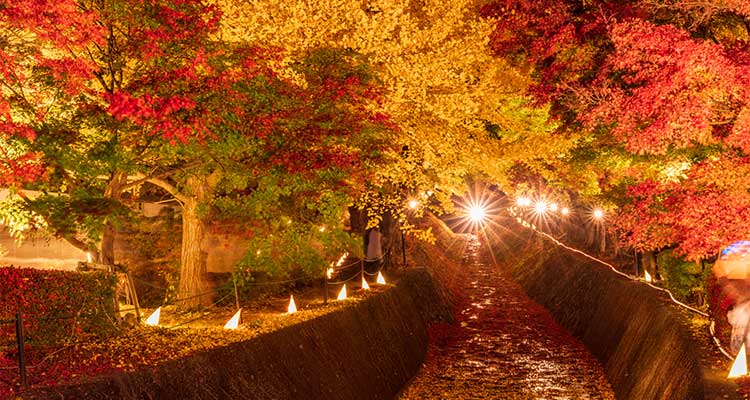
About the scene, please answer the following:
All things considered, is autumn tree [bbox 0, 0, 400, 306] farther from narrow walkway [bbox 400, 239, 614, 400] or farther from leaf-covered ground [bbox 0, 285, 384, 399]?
narrow walkway [bbox 400, 239, 614, 400]

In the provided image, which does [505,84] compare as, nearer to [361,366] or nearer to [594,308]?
[594,308]

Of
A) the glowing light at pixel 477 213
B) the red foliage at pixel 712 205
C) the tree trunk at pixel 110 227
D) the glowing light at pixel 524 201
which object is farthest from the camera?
the glowing light at pixel 477 213

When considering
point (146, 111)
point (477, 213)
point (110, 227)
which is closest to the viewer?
point (146, 111)

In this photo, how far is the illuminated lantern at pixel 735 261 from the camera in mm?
11336

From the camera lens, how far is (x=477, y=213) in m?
75.2

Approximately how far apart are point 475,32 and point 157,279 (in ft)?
39.9

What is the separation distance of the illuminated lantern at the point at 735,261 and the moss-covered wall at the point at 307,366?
6.96 metres

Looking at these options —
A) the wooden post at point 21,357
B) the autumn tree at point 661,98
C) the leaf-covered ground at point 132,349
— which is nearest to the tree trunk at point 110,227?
the leaf-covered ground at point 132,349

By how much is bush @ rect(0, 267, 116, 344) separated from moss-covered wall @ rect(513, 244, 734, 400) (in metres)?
8.74

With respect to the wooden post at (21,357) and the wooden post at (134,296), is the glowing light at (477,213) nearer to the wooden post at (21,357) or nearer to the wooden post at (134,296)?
the wooden post at (134,296)

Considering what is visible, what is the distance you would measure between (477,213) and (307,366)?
64513mm

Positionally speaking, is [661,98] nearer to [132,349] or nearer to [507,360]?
[132,349]

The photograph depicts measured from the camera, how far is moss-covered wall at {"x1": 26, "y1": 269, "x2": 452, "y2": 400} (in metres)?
8.59

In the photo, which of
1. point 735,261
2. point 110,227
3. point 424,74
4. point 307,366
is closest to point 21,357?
point 307,366
